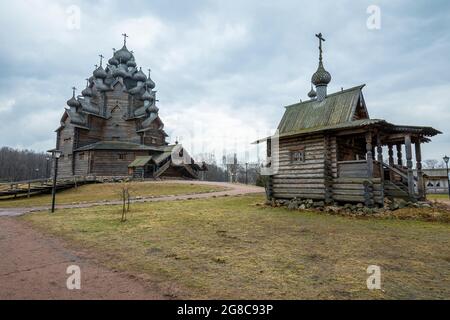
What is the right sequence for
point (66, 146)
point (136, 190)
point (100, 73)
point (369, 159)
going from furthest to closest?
point (100, 73), point (66, 146), point (136, 190), point (369, 159)

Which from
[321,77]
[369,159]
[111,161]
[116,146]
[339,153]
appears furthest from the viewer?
[116,146]

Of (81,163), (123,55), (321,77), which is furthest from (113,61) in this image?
(321,77)

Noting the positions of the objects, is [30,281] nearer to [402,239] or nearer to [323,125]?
[402,239]

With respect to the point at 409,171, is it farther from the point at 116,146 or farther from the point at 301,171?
the point at 116,146

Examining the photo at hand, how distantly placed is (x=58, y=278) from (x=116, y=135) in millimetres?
43537

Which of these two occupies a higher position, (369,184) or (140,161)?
(140,161)

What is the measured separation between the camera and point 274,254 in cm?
675

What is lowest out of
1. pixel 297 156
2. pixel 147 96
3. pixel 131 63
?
pixel 297 156

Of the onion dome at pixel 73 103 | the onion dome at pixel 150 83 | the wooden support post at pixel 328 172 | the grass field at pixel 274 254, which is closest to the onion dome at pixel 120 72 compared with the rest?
the onion dome at pixel 150 83

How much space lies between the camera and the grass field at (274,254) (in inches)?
185

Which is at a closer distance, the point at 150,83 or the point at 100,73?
the point at 100,73

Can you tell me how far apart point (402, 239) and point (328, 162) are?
7.37 metres

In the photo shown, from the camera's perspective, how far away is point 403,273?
5457mm

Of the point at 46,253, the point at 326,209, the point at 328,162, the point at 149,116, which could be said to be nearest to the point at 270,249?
the point at 46,253
